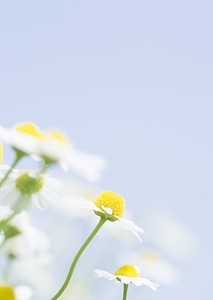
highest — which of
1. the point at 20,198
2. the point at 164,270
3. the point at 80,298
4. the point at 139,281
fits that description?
the point at 164,270

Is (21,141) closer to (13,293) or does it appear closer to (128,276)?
(13,293)

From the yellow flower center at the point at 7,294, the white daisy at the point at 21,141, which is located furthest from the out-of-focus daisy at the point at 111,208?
the yellow flower center at the point at 7,294

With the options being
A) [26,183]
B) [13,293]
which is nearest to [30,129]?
[26,183]

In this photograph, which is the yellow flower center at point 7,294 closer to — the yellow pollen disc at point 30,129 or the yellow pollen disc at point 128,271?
the yellow pollen disc at point 30,129

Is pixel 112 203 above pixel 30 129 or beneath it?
above

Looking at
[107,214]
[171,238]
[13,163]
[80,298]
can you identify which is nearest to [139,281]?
[107,214]

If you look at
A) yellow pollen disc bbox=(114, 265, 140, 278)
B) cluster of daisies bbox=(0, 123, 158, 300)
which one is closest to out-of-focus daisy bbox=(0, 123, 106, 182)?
cluster of daisies bbox=(0, 123, 158, 300)

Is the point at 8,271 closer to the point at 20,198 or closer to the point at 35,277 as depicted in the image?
the point at 20,198
